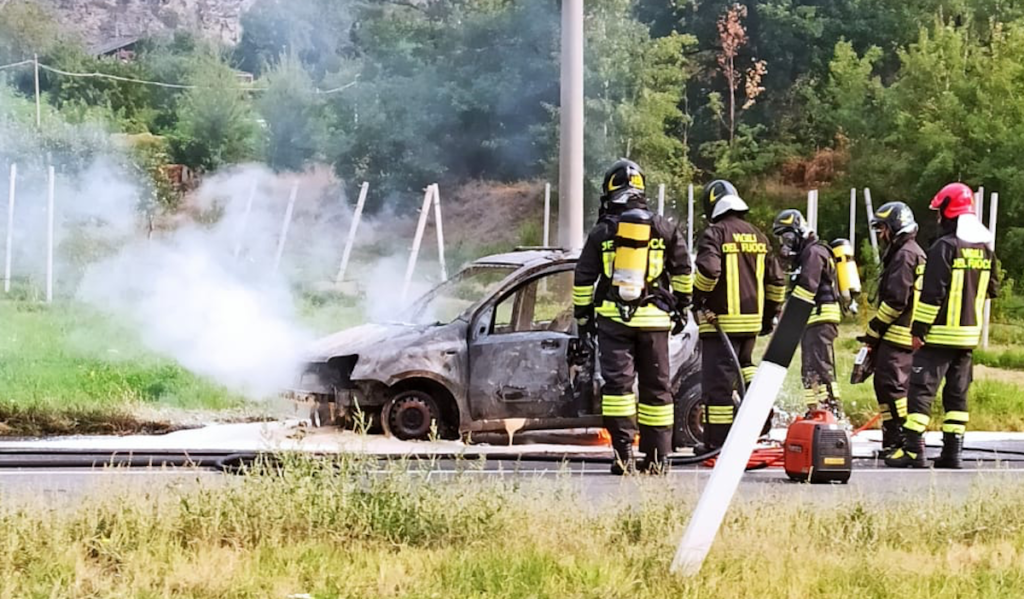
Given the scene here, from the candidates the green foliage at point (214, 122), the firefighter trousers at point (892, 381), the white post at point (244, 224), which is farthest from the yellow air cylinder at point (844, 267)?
the green foliage at point (214, 122)

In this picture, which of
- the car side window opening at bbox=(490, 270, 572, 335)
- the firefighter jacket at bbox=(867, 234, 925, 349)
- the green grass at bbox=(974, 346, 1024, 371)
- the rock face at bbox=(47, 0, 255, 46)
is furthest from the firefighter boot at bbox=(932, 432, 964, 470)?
the rock face at bbox=(47, 0, 255, 46)

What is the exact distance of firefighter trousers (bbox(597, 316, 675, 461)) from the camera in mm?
8594

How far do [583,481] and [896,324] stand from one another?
3.61 m

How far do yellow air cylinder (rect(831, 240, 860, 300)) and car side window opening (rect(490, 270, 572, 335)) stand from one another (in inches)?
99.8

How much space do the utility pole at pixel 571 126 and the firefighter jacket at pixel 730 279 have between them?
3293 mm

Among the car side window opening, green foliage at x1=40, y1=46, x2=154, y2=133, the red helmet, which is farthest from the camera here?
green foliage at x1=40, y1=46, x2=154, y2=133

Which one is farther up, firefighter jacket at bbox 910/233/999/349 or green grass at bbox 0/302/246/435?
firefighter jacket at bbox 910/233/999/349

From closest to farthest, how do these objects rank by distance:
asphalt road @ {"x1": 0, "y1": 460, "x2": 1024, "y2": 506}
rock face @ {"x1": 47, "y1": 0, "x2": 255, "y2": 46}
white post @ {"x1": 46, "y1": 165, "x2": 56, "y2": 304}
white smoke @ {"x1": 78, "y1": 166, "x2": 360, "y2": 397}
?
asphalt road @ {"x1": 0, "y1": 460, "x2": 1024, "y2": 506} → white smoke @ {"x1": 78, "y1": 166, "x2": 360, "y2": 397} → white post @ {"x1": 46, "y1": 165, "x2": 56, "y2": 304} → rock face @ {"x1": 47, "y1": 0, "x2": 255, "y2": 46}

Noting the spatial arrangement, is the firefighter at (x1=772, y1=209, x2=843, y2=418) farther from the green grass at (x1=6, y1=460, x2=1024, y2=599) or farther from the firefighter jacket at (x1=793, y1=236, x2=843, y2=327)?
the green grass at (x1=6, y1=460, x2=1024, y2=599)

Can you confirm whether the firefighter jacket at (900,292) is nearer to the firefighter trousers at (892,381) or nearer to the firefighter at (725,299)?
the firefighter trousers at (892,381)

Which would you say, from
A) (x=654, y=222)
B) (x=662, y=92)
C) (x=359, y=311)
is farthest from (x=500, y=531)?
(x=662, y=92)

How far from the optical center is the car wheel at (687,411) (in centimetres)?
1070

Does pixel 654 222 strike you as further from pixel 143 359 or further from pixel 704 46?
pixel 704 46

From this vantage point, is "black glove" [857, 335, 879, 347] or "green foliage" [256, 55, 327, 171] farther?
"green foliage" [256, 55, 327, 171]
